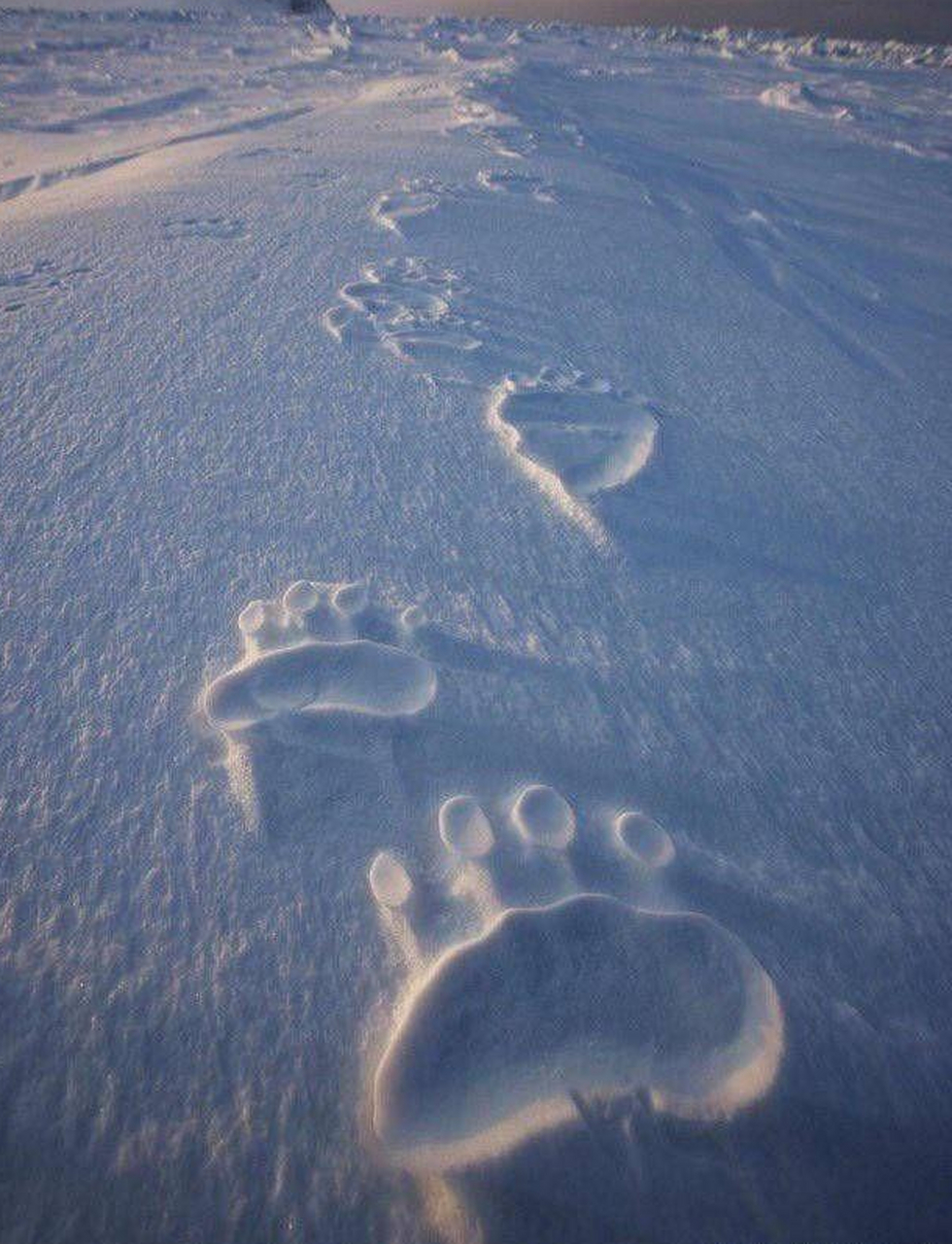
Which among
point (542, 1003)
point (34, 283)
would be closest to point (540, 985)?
point (542, 1003)

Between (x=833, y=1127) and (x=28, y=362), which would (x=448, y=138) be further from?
(x=833, y=1127)

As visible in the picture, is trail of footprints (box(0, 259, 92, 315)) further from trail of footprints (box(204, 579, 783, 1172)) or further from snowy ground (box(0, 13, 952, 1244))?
trail of footprints (box(204, 579, 783, 1172))

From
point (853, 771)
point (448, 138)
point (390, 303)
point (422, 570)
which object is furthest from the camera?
point (448, 138)

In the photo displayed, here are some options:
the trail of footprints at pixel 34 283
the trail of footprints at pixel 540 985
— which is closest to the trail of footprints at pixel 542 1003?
the trail of footprints at pixel 540 985

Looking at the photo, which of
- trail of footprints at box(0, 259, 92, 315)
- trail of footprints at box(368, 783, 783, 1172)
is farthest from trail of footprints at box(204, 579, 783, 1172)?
trail of footprints at box(0, 259, 92, 315)

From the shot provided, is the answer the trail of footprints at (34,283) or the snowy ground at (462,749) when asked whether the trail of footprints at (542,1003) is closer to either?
the snowy ground at (462,749)

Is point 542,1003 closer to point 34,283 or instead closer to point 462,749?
point 462,749

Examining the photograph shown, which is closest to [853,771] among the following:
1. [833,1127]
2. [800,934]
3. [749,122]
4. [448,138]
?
[800,934]

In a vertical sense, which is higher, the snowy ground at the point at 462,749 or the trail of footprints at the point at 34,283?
the trail of footprints at the point at 34,283
